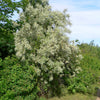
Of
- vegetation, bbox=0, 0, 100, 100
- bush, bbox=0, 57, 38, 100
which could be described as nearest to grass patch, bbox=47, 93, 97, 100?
vegetation, bbox=0, 0, 100, 100

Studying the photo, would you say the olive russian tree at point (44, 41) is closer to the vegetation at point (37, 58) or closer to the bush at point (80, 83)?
the vegetation at point (37, 58)

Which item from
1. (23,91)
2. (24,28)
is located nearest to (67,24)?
(24,28)

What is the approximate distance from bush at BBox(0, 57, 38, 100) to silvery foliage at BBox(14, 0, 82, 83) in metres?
0.34

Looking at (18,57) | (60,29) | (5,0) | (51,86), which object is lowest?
(51,86)

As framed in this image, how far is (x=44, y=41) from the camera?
17.8 feet

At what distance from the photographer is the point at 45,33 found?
239 inches

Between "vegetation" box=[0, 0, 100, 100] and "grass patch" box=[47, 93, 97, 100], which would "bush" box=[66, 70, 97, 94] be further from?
"grass patch" box=[47, 93, 97, 100]

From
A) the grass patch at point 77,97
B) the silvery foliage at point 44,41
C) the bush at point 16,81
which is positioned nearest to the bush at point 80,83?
the grass patch at point 77,97

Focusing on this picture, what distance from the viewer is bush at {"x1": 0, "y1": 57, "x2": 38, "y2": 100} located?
4.73 m

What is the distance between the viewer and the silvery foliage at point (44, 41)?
5277 millimetres

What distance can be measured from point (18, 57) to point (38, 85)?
1491 millimetres

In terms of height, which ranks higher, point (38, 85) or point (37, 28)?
point (37, 28)

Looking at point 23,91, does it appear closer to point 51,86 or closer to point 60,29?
point 51,86

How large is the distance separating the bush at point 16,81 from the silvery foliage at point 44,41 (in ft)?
1.12
